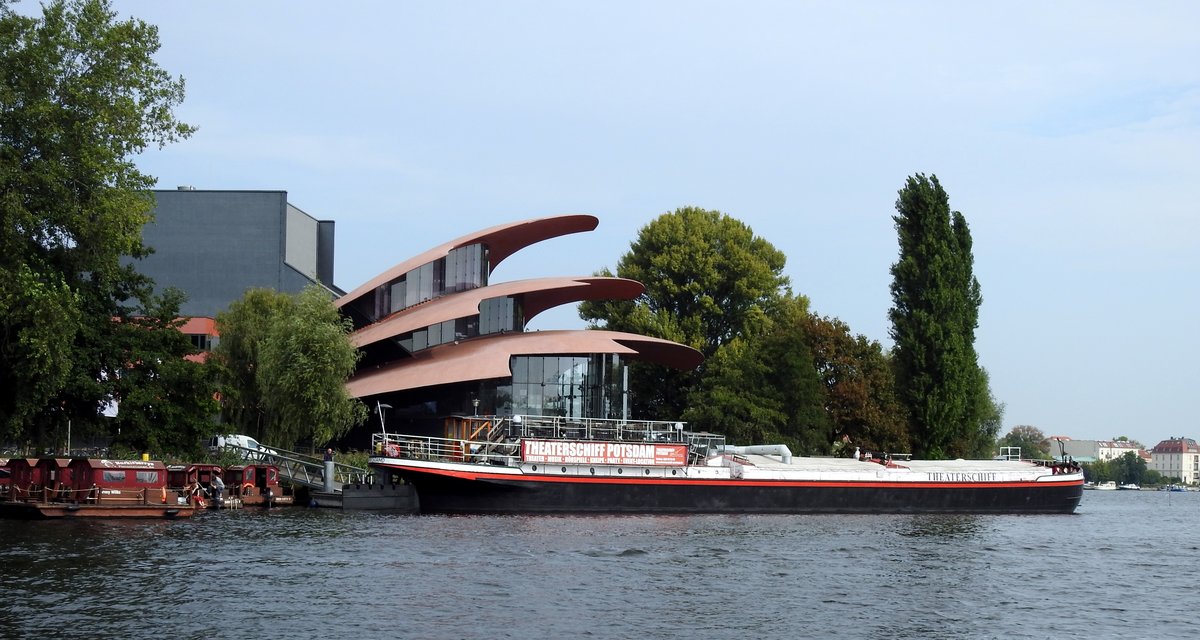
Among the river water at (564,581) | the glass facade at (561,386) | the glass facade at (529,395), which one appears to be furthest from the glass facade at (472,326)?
the river water at (564,581)

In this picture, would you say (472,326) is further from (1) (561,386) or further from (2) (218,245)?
(2) (218,245)

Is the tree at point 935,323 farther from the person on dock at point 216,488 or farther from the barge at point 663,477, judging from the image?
the person on dock at point 216,488

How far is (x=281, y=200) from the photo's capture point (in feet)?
287

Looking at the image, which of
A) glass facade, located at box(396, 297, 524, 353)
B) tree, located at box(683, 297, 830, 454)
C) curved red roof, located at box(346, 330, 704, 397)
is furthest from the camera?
tree, located at box(683, 297, 830, 454)

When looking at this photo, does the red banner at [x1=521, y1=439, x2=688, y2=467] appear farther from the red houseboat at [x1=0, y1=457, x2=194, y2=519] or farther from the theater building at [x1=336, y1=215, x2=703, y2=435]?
the red houseboat at [x1=0, y1=457, x2=194, y2=519]

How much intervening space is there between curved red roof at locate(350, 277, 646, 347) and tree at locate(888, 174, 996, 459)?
14.4 meters

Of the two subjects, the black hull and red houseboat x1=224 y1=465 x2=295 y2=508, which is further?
red houseboat x1=224 y1=465 x2=295 y2=508

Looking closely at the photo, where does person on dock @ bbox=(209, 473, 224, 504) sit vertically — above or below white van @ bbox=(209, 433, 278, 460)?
below

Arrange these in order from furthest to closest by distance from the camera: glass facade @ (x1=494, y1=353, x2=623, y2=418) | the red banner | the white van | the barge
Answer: glass facade @ (x1=494, y1=353, x2=623, y2=418) < the white van < the red banner < the barge

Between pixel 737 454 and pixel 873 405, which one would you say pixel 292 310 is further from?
pixel 873 405

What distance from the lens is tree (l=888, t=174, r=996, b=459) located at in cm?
6931

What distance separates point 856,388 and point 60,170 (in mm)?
41761

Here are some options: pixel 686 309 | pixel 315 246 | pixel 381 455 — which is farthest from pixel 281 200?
pixel 381 455

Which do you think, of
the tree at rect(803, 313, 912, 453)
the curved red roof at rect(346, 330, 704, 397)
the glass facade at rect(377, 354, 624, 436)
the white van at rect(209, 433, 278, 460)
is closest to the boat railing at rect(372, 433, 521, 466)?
the white van at rect(209, 433, 278, 460)
